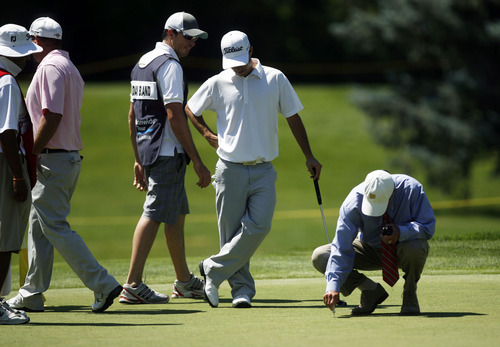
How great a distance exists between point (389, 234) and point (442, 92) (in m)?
17.6

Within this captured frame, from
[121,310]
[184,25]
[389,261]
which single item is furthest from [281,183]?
[389,261]

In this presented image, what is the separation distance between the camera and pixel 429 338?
4742 millimetres

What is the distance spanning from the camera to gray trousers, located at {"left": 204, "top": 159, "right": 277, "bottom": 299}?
637 centimetres

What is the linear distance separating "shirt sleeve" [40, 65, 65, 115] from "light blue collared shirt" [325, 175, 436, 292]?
6.55ft

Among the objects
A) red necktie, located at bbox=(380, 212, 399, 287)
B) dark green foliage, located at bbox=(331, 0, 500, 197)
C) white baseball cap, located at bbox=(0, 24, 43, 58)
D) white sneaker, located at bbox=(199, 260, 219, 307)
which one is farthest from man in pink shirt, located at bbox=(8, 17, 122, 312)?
dark green foliage, located at bbox=(331, 0, 500, 197)

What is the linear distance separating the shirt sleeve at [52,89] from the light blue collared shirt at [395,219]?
2.00 metres

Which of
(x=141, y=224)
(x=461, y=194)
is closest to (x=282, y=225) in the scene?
(x=461, y=194)

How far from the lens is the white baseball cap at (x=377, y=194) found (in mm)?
5422

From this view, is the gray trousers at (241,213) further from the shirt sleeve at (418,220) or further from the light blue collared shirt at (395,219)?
the shirt sleeve at (418,220)

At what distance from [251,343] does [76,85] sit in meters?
2.41

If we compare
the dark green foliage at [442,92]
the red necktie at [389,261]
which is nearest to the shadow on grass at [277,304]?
the red necktie at [389,261]

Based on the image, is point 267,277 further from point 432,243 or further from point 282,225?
point 282,225

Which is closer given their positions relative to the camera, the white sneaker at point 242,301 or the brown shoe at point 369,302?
the brown shoe at point 369,302

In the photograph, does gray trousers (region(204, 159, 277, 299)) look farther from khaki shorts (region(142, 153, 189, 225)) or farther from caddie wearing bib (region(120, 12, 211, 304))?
khaki shorts (region(142, 153, 189, 225))
